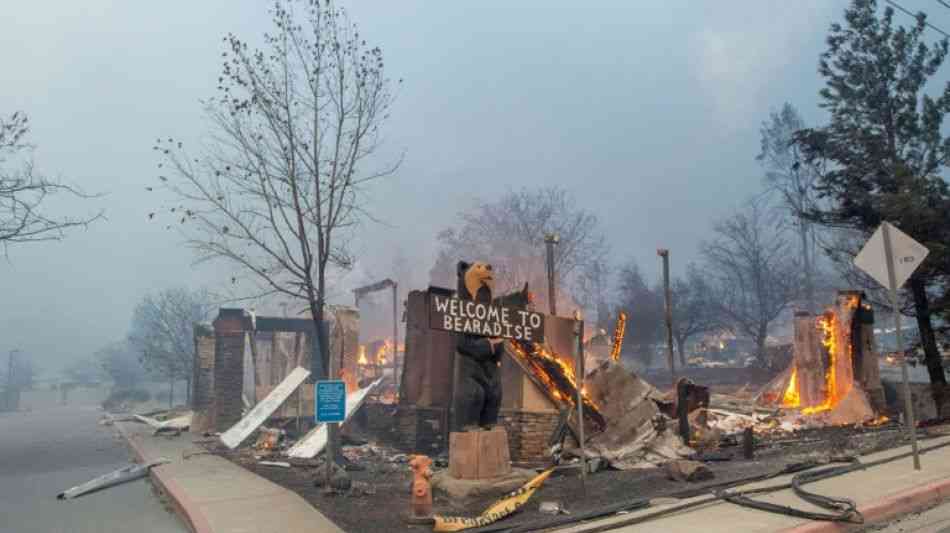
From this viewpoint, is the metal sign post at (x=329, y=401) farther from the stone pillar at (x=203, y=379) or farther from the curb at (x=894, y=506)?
the stone pillar at (x=203, y=379)

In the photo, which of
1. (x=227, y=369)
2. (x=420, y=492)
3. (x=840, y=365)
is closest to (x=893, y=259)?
(x=420, y=492)

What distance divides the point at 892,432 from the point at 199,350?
1975 centimetres

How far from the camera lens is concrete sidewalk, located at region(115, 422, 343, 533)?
673 centimetres

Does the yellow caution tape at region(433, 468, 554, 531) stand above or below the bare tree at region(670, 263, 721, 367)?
below

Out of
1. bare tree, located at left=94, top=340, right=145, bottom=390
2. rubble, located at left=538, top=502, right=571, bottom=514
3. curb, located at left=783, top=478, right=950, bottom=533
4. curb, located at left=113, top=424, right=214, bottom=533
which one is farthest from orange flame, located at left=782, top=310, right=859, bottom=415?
bare tree, located at left=94, top=340, right=145, bottom=390

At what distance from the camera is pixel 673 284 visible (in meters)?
56.0

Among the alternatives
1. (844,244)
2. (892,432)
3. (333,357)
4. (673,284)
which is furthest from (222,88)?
(673,284)

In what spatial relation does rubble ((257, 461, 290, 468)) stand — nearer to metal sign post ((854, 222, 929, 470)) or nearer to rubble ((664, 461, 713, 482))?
rubble ((664, 461, 713, 482))

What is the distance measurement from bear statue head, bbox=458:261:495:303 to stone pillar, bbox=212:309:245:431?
39.5ft

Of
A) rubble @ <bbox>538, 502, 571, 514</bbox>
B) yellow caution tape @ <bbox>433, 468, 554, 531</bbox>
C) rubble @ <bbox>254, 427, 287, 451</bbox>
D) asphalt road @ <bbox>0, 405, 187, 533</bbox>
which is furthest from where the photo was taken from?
rubble @ <bbox>254, 427, 287, 451</bbox>

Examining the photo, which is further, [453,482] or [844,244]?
[844,244]

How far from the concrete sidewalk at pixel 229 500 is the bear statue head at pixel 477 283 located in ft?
10.9

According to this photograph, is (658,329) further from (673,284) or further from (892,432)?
(892,432)

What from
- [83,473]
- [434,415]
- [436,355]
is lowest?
[83,473]
